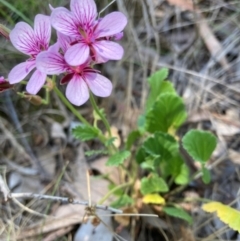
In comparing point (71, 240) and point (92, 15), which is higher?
point (92, 15)

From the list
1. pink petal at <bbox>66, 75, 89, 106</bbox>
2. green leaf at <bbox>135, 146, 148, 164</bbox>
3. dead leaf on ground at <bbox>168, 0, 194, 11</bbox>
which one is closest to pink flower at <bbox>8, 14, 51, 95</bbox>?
pink petal at <bbox>66, 75, 89, 106</bbox>

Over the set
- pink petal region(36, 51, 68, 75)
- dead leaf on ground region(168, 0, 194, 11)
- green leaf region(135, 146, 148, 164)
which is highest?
pink petal region(36, 51, 68, 75)

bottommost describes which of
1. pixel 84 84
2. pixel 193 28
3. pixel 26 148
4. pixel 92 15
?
pixel 26 148

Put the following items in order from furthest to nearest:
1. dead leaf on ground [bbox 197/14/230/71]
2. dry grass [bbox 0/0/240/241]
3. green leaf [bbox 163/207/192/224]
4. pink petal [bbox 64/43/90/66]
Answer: dead leaf on ground [bbox 197/14/230/71] < dry grass [bbox 0/0/240/241] < green leaf [bbox 163/207/192/224] < pink petal [bbox 64/43/90/66]

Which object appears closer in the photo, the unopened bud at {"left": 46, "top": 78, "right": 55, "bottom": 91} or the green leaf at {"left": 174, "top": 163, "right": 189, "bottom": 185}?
the unopened bud at {"left": 46, "top": 78, "right": 55, "bottom": 91}

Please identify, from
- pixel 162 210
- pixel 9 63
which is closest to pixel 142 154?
pixel 162 210

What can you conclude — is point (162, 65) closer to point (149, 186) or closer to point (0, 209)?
point (149, 186)

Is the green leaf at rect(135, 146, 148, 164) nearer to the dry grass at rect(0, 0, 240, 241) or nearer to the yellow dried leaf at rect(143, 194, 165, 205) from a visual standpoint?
the yellow dried leaf at rect(143, 194, 165, 205)
